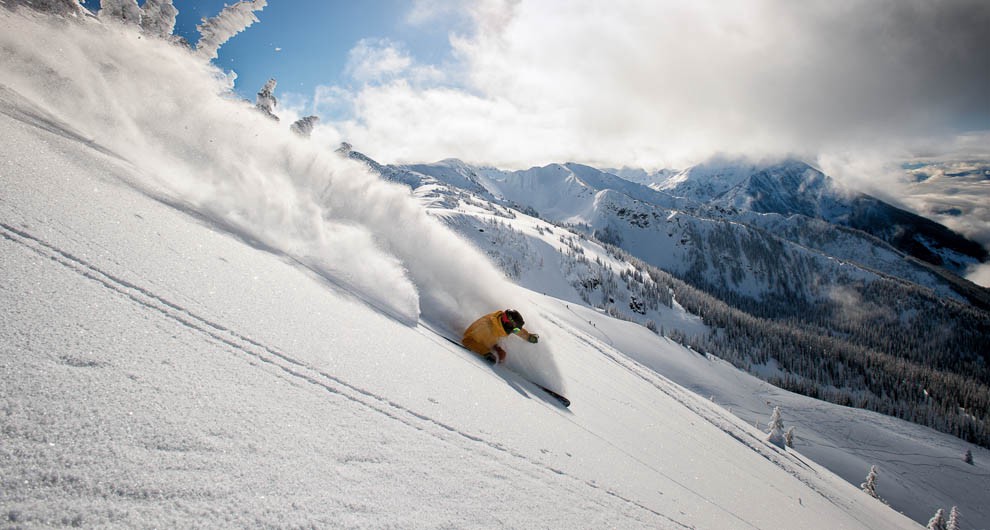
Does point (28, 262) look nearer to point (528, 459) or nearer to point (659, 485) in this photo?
point (528, 459)

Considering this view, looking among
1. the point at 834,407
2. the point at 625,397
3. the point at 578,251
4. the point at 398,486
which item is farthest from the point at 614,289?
the point at 398,486

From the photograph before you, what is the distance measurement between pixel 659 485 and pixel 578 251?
157468 mm

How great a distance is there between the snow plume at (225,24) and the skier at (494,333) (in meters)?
24.0

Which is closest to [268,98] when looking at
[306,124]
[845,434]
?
[306,124]

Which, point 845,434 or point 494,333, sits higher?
point 845,434

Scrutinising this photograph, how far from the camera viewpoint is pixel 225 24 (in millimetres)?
23172

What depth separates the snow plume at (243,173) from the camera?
760cm

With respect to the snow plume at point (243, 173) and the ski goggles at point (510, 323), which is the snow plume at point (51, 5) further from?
the ski goggles at point (510, 323)

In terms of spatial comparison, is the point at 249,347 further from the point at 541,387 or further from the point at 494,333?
the point at 541,387

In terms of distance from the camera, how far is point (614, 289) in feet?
461

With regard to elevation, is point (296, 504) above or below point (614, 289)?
below

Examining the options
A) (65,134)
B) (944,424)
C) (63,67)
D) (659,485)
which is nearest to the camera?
(659,485)

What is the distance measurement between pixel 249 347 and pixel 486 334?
5.04 meters

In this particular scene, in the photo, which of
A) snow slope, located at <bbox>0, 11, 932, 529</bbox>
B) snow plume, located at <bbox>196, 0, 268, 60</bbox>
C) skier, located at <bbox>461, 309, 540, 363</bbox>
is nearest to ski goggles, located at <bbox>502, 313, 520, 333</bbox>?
skier, located at <bbox>461, 309, 540, 363</bbox>
